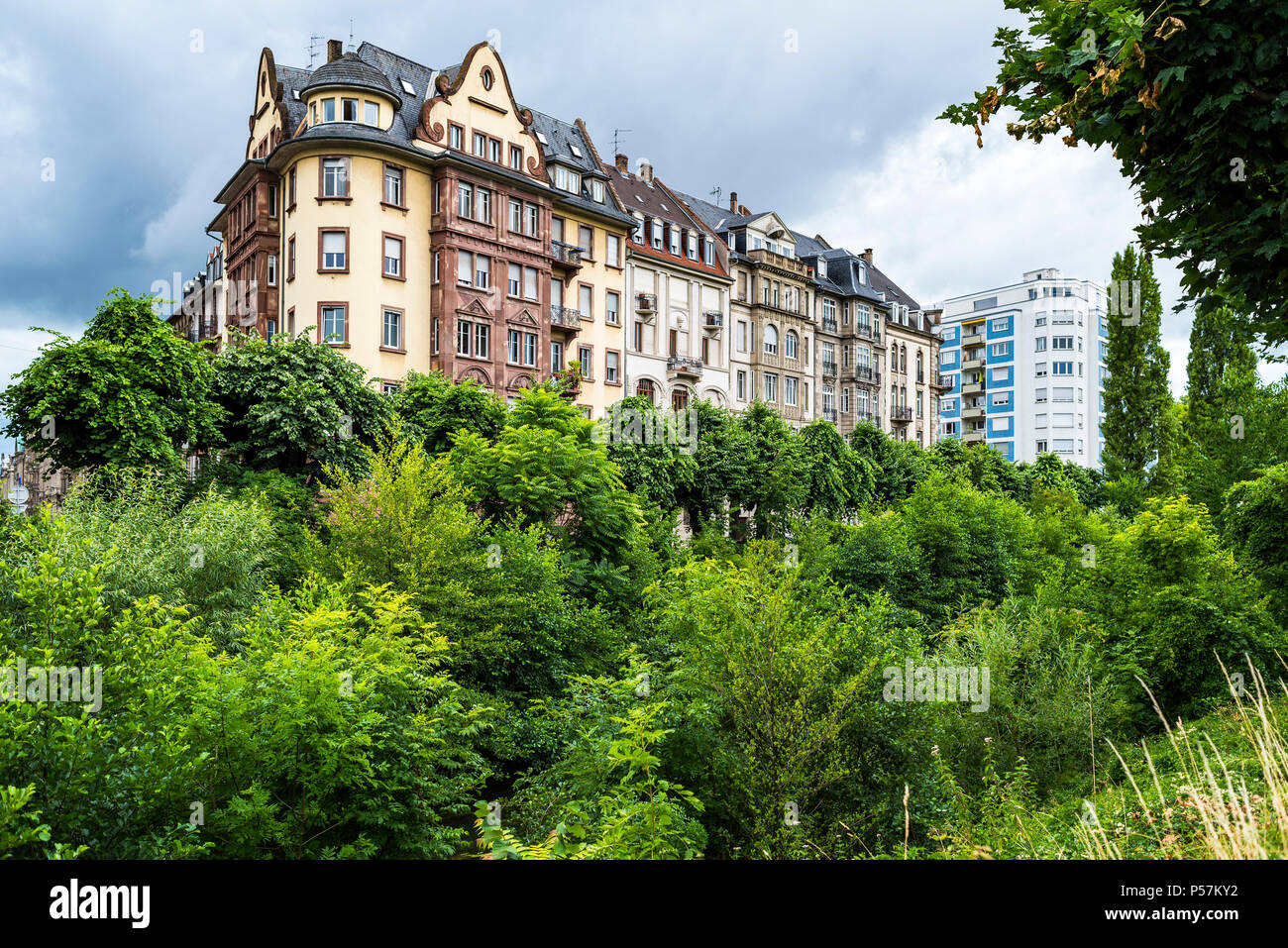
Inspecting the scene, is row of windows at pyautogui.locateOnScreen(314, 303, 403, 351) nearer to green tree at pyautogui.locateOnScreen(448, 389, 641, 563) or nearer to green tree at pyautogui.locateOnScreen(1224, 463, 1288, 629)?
green tree at pyautogui.locateOnScreen(448, 389, 641, 563)

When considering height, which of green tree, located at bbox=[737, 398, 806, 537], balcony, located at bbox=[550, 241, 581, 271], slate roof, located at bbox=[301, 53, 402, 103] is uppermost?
slate roof, located at bbox=[301, 53, 402, 103]

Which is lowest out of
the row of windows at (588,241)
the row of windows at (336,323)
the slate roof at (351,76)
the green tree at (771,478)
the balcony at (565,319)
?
the green tree at (771,478)

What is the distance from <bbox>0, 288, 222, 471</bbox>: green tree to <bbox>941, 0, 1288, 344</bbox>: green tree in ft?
72.2

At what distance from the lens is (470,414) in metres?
31.5

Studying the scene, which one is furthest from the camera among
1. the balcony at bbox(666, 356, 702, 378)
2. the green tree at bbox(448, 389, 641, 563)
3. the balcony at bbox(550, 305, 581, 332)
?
the balcony at bbox(666, 356, 702, 378)

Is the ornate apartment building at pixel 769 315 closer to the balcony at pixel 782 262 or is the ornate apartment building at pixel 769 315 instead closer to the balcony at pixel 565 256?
the balcony at pixel 782 262

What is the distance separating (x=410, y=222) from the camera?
41156mm

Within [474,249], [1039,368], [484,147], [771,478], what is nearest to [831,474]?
[771,478]

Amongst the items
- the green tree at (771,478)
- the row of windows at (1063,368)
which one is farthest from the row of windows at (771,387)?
the row of windows at (1063,368)

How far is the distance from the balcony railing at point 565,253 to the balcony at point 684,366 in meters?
9.76

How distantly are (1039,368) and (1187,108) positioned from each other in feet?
329

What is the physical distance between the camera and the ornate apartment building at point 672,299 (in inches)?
2115

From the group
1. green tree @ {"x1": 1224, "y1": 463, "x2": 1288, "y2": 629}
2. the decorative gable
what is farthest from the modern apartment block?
green tree @ {"x1": 1224, "y1": 463, "x2": 1288, "y2": 629}

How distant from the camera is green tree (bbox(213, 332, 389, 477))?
1038 inches
